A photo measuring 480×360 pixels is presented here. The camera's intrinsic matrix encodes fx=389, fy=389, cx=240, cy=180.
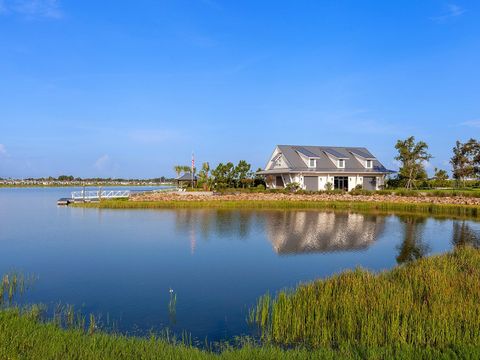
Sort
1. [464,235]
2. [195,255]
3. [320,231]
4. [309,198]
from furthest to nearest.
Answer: [309,198] → [320,231] → [464,235] → [195,255]

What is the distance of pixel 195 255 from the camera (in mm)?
15328

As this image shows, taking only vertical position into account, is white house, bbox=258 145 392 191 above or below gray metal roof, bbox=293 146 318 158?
below

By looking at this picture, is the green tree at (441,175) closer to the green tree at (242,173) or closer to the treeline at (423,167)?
the treeline at (423,167)

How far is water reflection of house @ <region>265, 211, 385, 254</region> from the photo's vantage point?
1717 centimetres

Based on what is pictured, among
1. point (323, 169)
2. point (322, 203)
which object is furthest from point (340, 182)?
point (322, 203)

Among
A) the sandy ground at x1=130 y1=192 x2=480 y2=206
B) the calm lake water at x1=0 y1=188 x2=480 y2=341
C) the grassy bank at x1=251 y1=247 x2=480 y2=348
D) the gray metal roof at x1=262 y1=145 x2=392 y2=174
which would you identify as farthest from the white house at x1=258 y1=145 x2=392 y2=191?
the grassy bank at x1=251 y1=247 x2=480 y2=348

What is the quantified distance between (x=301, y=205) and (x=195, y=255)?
19385 mm

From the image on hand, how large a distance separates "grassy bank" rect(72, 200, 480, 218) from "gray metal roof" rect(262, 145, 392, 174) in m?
8.57

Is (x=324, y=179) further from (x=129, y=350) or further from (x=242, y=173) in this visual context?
(x=129, y=350)

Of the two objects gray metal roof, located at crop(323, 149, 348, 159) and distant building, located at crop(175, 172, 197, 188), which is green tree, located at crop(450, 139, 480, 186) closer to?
gray metal roof, located at crop(323, 149, 348, 159)

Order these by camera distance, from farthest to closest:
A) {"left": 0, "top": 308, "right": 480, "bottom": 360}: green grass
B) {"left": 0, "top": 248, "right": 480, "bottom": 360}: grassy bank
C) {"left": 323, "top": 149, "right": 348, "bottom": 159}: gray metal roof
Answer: {"left": 323, "top": 149, "right": 348, "bottom": 159}: gray metal roof → {"left": 0, "top": 248, "right": 480, "bottom": 360}: grassy bank → {"left": 0, "top": 308, "right": 480, "bottom": 360}: green grass

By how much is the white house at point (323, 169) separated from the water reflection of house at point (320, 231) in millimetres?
13194

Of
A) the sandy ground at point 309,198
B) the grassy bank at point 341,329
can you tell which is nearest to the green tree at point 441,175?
the sandy ground at point 309,198

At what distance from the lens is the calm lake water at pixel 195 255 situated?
30.6 ft
